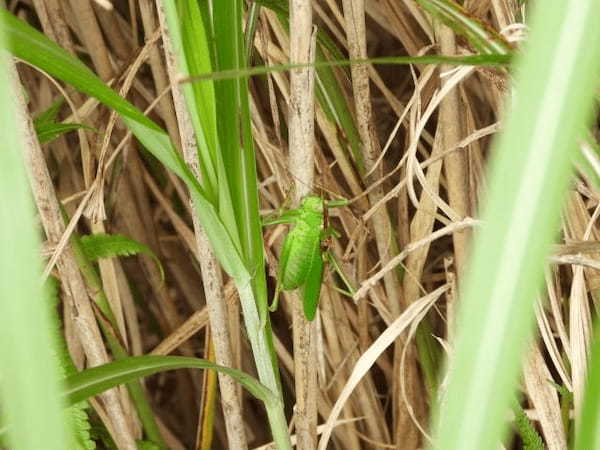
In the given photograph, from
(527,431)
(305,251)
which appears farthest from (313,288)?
(527,431)

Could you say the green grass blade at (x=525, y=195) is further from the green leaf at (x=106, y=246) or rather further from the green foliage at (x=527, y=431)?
the green leaf at (x=106, y=246)

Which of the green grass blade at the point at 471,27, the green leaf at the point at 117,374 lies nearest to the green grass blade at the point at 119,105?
the green leaf at the point at 117,374

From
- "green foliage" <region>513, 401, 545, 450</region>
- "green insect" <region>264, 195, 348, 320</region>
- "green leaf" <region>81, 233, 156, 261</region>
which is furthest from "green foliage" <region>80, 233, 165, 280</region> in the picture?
"green foliage" <region>513, 401, 545, 450</region>

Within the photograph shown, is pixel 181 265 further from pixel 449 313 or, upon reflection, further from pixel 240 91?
pixel 240 91

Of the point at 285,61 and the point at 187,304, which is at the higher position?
the point at 285,61

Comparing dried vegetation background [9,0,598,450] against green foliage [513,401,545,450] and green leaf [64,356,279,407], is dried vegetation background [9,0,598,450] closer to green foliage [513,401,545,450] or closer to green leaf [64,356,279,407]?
green foliage [513,401,545,450]

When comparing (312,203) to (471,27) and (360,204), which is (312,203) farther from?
(471,27)

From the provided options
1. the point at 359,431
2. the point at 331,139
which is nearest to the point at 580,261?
the point at 331,139
